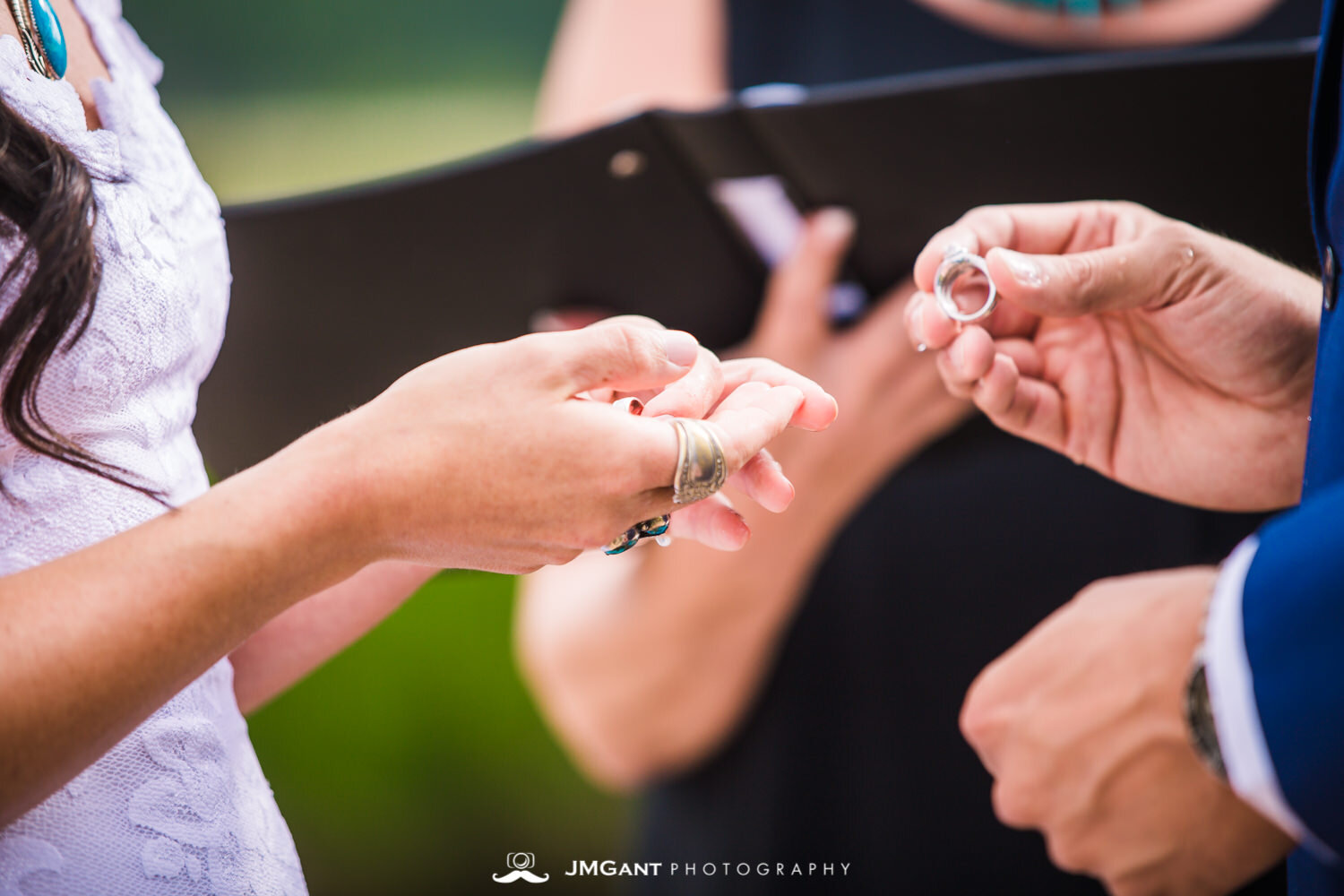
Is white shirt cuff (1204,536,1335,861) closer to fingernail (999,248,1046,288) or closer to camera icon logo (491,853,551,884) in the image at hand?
fingernail (999,248,1046,288)

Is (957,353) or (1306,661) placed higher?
(957,353)

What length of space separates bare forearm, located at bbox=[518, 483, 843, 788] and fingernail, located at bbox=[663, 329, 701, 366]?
0.47m

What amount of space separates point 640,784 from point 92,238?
823mm

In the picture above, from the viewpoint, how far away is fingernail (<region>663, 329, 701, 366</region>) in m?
0.52

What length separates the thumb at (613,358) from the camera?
18.1 inches

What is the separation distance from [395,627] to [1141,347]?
847 millimetres

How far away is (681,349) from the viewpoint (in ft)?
1.72

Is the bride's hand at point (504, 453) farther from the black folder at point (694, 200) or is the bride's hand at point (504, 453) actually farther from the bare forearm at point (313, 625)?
the black folder at point (694, 200)

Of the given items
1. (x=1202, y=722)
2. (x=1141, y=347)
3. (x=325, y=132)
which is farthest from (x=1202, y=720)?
(x=325, y=132)

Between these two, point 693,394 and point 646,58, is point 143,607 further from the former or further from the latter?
point 646,58

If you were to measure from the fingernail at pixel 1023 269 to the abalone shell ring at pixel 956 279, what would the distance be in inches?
0.7

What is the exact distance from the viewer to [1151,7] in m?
0.94

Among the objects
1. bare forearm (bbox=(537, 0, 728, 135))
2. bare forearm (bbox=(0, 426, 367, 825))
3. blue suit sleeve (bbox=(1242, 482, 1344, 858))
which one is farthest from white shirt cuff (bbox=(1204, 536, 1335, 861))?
bare forearm (bbox=(537, 0, 728, 135))

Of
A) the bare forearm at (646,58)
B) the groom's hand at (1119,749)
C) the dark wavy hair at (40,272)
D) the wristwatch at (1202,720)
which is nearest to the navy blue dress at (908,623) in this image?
the bare forearm at (646,58)
